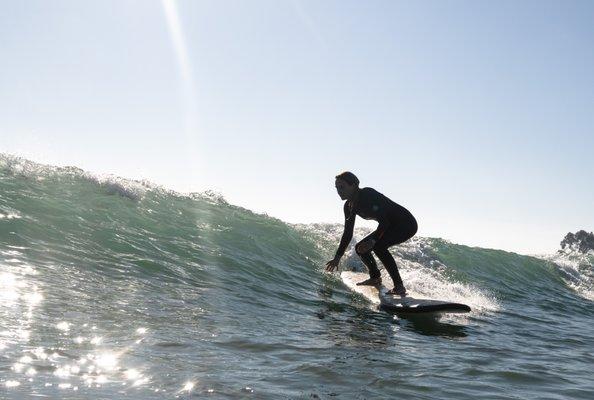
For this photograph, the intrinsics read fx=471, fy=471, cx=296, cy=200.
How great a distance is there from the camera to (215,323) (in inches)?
188

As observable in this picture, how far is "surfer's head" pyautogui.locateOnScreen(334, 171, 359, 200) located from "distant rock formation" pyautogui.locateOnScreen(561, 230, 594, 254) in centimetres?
3353

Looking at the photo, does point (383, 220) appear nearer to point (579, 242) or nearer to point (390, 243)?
point (390, 243)

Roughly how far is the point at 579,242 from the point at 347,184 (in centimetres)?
3535

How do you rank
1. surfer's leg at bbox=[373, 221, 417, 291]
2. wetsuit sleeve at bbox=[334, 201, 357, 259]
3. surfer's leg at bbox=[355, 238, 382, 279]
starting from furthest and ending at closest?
surfer's leg at bbox=[355, 238, 382, 279] < wetsuit sleeve at bbox=[334, 201, 357, 259] < surfer's leg at bbox=[373, 221, 417, 291]

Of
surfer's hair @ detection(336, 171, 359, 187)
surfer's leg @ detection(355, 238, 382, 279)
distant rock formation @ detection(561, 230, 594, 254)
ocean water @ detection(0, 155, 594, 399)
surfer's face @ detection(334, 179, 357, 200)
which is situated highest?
distant rock formation @ detection(561, 230, 594, 254)

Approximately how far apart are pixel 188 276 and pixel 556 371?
491 cm

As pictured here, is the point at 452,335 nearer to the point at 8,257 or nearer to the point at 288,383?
the point at 288,383

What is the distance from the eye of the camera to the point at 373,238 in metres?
→ 7.58

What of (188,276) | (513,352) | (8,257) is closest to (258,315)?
(188,276)

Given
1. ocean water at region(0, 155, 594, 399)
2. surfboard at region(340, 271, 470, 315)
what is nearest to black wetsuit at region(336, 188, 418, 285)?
surfboard at region(340, 271, 470, 315)

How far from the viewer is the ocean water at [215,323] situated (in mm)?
3164

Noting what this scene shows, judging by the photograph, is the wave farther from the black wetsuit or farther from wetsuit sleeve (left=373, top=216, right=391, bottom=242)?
wetsuit sleeve (left=373, top=216, right=391, bottom=242)

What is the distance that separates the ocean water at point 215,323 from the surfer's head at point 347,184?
5.68 feet

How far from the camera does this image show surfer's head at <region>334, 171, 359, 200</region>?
7547mm
